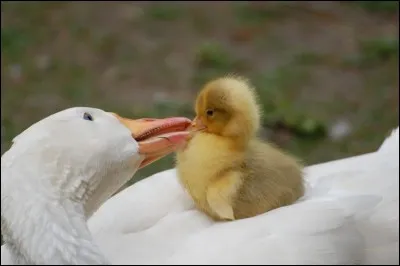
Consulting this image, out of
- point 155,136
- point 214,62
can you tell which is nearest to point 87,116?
point 155,136

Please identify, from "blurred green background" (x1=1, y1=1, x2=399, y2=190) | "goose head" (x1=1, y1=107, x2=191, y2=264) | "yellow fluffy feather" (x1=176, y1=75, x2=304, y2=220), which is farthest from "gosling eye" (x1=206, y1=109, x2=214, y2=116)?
"blurred green background" (x1=1, y1=1, x2=399, y2=190)

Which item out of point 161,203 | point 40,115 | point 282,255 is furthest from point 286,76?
point 282,255

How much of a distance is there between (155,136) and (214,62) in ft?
5.80

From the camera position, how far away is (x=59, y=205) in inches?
58.7

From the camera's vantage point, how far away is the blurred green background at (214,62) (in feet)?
10.4

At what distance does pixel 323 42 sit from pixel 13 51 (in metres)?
1.23

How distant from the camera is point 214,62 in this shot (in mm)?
3492

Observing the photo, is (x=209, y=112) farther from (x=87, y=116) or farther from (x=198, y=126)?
(x=87, y=116)

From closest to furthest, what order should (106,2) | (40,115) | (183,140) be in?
1. (183,140)
2. (40,115)
3. (106,2)

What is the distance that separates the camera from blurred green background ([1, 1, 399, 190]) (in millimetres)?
3158

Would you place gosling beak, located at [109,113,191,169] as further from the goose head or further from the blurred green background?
the blurred green background

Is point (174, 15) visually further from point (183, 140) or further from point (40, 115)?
point (183, 140)

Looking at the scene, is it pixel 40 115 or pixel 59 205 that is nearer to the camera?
pixel 59 205

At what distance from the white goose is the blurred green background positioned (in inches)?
40.5
